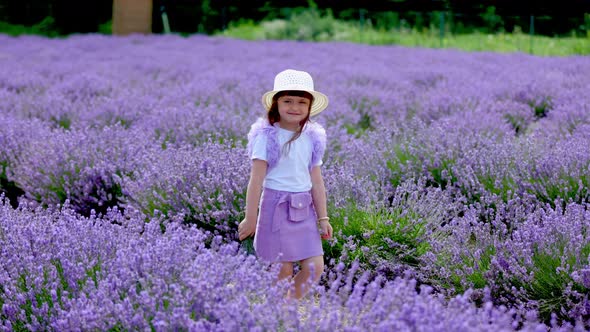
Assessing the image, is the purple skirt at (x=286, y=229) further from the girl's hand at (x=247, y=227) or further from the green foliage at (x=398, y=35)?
the green foliage at (x=398, y=35)

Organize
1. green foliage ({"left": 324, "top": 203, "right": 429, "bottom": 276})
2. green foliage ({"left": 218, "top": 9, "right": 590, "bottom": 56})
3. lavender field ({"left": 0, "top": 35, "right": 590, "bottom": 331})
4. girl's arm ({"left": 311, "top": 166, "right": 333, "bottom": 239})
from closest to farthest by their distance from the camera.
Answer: lavender field ({"left": 0, "top": 35, "right": 590, "bottom": 331}) < girl's arm ({"left": 311, "top": 166, "right": 333, "bottom": 239}) < green foliage ({"left": 324, "top": 203, "right": 429, "bottom": 276}) < green foliage ({"left": 218, "top": 9, "right": 590, "bottom": 56})

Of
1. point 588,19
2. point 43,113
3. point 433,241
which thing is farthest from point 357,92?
point 588,19

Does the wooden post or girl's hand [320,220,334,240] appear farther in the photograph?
the wooden post

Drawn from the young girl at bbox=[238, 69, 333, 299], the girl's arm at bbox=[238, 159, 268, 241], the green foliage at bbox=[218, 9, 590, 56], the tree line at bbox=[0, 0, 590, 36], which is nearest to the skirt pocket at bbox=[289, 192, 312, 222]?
the young girl at bbox=[238, 69, 333, 299]

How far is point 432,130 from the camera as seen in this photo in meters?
3.78

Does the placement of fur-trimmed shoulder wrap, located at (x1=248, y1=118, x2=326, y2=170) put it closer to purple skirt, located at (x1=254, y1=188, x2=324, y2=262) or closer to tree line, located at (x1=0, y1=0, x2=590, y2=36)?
purple skirt, located at (x1=254, y1=188, x2=324, y2=262)

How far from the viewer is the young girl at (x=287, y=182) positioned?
7.13ft

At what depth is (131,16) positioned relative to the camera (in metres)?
16.6

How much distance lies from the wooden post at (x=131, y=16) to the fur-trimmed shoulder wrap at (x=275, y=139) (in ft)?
49.5

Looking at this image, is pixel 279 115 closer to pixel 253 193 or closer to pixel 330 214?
pixel 253 193

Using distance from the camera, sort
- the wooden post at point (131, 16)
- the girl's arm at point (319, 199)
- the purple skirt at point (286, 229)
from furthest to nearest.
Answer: the wooden post at point (131, 16) < the girl's arm at point (319, 199) < the purple skirt at point (286, 229)

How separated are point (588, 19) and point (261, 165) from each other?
Answer: 616 inches

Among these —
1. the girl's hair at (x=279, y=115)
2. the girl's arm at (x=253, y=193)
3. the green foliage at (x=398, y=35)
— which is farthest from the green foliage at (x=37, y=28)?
the girl's arm at (x=253, y=193)

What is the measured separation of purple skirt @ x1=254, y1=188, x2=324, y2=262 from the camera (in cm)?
217
